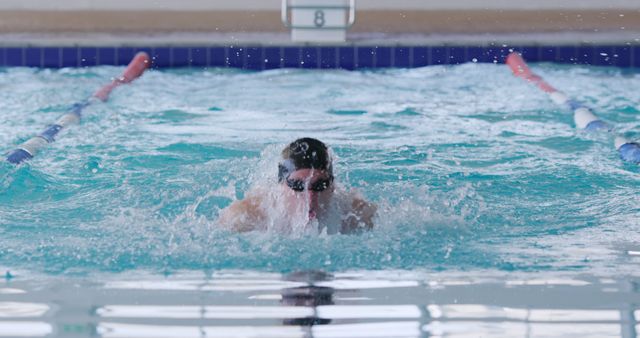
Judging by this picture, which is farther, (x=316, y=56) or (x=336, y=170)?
(x=316, y=56)

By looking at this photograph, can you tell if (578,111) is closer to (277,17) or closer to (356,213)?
(356,213)

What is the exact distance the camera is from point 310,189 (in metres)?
3.00

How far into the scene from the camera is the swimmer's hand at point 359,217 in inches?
125

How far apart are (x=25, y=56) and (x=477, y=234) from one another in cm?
497

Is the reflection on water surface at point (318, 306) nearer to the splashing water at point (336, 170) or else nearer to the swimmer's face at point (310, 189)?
the splashing water at point (336, 170)

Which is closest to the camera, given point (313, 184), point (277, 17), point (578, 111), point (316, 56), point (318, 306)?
point (318, 306)

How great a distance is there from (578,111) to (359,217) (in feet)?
8.91

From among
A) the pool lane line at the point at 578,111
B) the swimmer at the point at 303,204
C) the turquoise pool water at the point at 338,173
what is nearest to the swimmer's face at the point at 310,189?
the swimmer at the point at 303,204

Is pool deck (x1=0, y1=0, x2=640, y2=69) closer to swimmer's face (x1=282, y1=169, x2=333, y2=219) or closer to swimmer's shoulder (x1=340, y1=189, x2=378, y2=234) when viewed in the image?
swimmer's shoulder (x1=340, y1=189, x2=378, y2=234)

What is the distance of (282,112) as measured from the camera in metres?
5.76

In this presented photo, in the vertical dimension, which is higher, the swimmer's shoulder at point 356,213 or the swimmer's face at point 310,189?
the swimmer's face at point 310,189

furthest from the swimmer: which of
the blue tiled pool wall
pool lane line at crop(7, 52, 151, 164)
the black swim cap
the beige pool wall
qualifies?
the beige pool wall

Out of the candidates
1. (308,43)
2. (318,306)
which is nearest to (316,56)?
(308,43)

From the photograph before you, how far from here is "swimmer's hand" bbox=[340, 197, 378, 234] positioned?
3.18m
